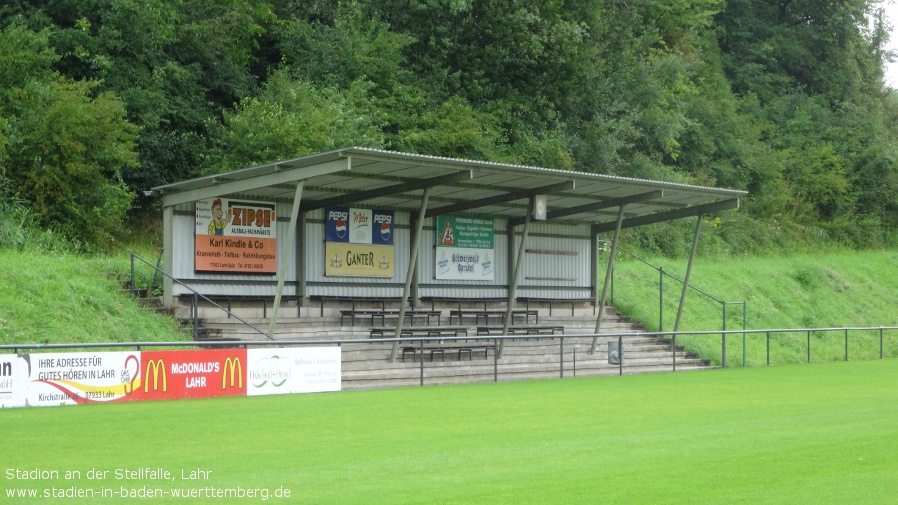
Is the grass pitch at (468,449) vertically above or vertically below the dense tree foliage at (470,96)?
below

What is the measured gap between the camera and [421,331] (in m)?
26.9

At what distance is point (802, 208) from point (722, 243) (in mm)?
9115

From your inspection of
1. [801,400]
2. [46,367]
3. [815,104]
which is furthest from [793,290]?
[46,367]

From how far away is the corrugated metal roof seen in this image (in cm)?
2175

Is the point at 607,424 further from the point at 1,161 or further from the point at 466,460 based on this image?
the point at 1,161

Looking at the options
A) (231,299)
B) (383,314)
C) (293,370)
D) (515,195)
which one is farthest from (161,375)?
(515,195)

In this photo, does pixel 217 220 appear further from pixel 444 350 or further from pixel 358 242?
pixel 444 350

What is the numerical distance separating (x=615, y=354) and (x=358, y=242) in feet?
24.0

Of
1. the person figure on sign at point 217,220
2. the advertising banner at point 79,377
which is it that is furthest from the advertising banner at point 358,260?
the advertising banner at point 79,377

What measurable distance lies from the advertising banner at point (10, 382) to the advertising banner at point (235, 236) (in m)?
8.63

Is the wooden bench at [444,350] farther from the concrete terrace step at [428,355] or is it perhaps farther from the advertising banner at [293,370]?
the advertising banner at [293,370]

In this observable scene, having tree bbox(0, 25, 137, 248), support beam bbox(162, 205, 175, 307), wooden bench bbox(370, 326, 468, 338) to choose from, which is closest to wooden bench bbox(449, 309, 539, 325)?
wooden bench bbox(370, 326, 468, 338)

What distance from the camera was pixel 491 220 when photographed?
31.6 metres

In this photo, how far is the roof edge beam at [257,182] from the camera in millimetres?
21141
